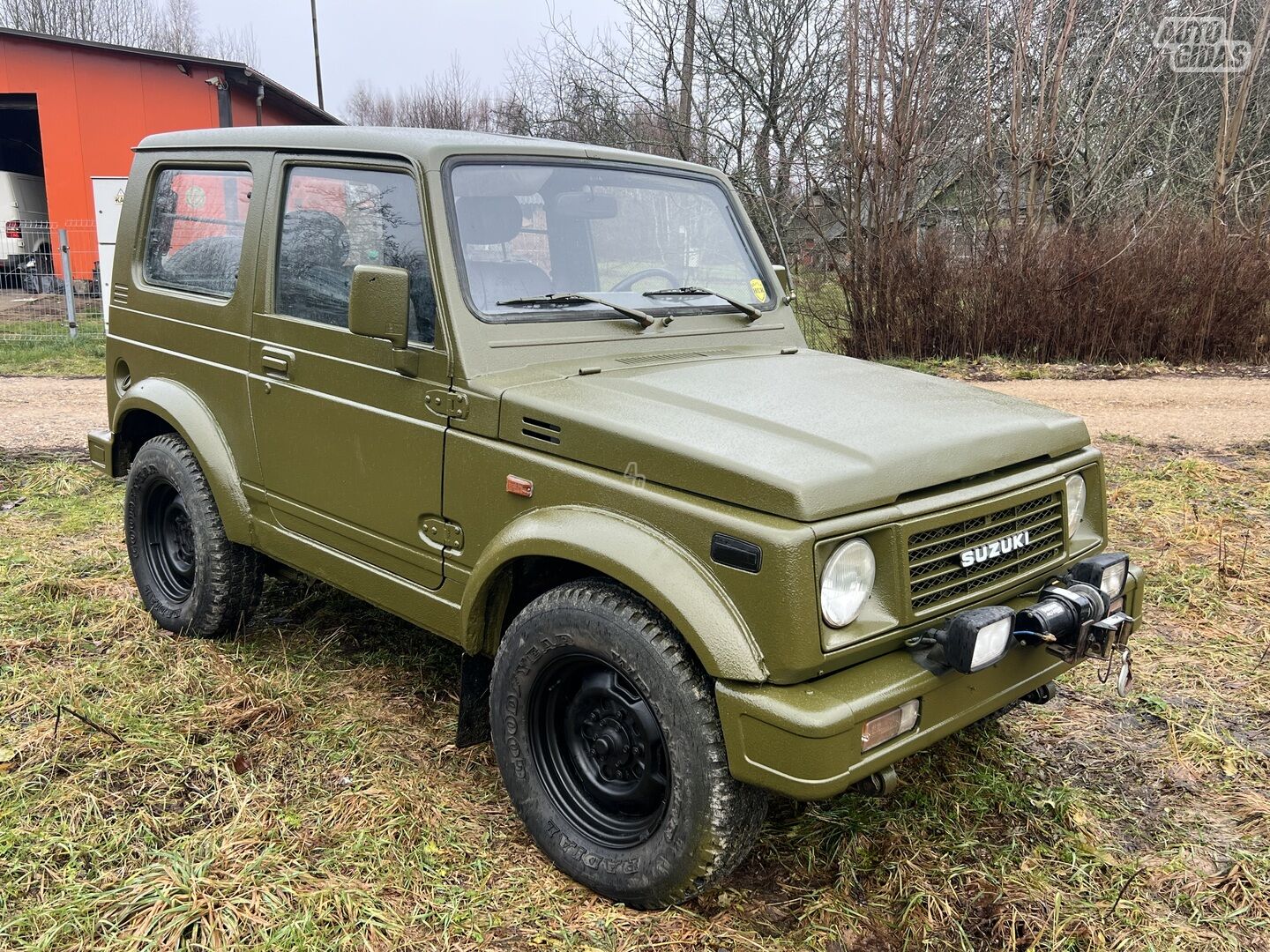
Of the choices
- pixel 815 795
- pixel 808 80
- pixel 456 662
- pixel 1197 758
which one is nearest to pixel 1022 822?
pixel 1197 758

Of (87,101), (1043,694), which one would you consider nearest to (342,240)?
(1043,694)

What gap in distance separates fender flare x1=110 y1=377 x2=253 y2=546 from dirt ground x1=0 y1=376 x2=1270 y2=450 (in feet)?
13.1

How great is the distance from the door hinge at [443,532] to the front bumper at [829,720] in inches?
41.1

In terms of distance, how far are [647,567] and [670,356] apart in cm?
110

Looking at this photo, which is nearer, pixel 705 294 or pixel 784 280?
pixel 705 294

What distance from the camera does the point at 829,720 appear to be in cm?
222

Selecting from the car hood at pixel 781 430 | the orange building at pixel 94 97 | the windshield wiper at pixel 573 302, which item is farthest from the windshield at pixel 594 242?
the orange building at pixel 94 97

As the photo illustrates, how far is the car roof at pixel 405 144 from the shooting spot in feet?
10.5

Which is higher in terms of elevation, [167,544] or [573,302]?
[573,302]

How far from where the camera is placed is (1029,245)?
11.6 m

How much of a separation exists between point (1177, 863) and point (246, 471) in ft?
11.0

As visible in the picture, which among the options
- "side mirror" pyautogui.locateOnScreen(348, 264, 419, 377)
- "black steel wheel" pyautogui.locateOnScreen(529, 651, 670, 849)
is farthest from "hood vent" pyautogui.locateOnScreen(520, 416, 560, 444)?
"black steel wheel" pyautogui.locateOnScreen(529, 651, 670, 849)

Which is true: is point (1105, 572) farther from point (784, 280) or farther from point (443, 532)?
point (443, 532)

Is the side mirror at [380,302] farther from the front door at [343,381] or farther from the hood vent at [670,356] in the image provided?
the hood vent at [670,356]
